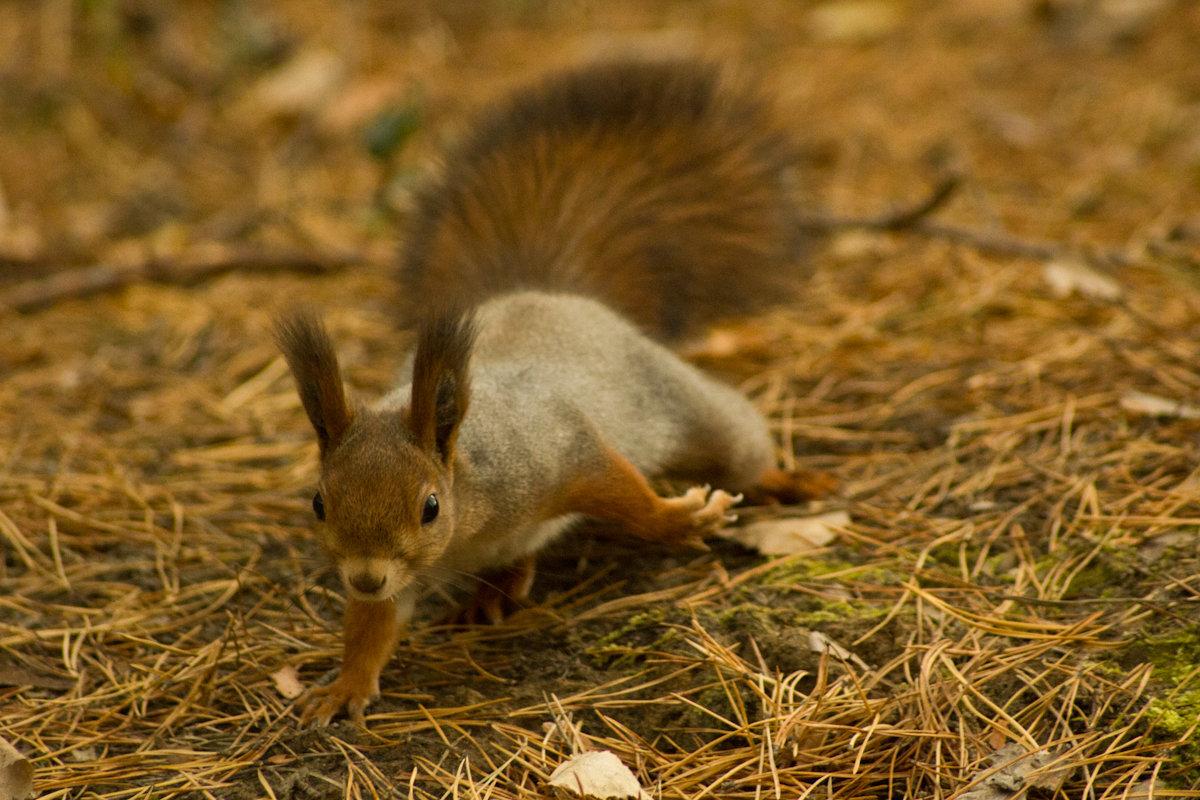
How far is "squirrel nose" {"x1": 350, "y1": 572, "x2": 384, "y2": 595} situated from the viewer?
5.71 feet

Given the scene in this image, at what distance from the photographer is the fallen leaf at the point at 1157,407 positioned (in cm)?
241

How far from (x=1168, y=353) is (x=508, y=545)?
1658 mm

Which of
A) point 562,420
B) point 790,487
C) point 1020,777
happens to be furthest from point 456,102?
point 1020,777

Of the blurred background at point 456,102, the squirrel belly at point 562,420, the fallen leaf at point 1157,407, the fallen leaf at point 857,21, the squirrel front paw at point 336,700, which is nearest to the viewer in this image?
the squirrel front paw at point 336,700

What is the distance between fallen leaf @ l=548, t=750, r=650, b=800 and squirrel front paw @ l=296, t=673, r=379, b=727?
1.31ft

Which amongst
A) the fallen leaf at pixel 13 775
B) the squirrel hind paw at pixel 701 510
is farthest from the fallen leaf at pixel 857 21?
the fallen leaf at pixel 13 775

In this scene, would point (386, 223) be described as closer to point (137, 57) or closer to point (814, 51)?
point (137, 57)

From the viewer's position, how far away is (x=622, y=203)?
2816 millimetres

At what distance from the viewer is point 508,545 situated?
6.93ft

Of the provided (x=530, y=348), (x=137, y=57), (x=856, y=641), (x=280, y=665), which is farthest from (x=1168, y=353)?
(x=137, y=57)

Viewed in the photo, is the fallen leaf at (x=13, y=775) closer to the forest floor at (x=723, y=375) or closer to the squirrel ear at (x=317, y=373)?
the forest floor at (x=723, y=375)

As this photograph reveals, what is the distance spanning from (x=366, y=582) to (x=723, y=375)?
62.9 inches

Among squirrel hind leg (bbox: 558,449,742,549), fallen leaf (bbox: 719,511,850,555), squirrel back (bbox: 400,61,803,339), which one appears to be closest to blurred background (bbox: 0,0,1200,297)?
squirrel back (bbox: 400,61,803,339)

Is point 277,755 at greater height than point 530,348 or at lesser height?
lesser
